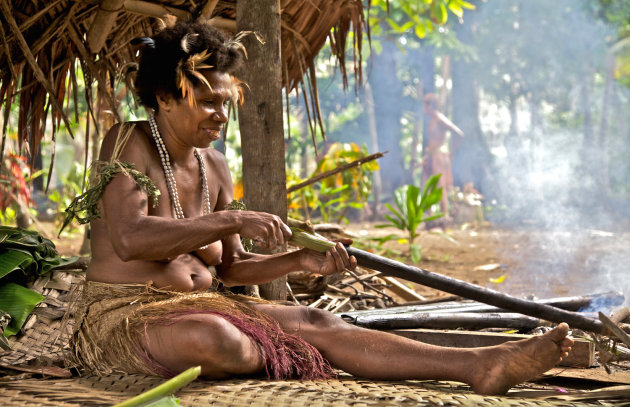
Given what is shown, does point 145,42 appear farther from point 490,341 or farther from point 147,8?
point 490,341

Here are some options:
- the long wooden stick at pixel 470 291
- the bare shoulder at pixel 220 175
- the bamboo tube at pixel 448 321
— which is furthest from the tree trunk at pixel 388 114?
the bare shoulder at pixel 220 175

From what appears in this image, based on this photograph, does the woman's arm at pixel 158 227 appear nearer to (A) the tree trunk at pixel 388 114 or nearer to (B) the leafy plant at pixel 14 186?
(B) the leafy plant at pixel 14 186

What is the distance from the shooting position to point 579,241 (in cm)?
1073

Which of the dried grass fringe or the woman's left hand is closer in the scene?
the dried grass fringe

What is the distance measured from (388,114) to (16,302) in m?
21.1

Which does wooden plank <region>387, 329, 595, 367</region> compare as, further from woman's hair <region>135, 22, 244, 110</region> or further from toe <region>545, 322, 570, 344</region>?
woman's hair <region>135, 22, 244, 110</region>

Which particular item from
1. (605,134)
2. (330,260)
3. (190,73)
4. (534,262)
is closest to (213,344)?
(330,260)

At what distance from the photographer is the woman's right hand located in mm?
2217

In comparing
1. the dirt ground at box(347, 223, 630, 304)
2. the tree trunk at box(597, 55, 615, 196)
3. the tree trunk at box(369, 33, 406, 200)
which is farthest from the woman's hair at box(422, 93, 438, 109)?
the dirt ground at box(347, 223, 630, 304)

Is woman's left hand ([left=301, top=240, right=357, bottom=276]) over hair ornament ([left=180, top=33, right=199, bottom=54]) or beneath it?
beneath

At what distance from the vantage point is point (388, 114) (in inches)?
922

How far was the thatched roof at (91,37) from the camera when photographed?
3279mm

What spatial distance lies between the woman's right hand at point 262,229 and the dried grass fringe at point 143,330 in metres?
0.30

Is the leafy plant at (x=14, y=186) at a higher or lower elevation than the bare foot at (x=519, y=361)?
higher
